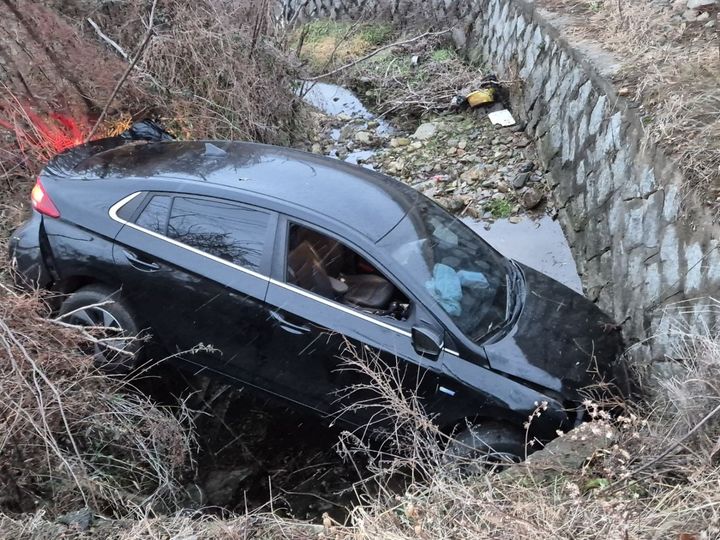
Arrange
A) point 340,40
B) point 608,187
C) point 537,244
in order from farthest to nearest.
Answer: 1. point 340,40
2. point 537,244
3. point 608,187

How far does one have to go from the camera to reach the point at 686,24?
5.62 metres

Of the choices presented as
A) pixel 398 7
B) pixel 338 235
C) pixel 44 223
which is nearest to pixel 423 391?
pixel 338 235

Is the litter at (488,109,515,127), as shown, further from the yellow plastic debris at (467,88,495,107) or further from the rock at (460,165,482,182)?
the rock at (460,165,482,182)

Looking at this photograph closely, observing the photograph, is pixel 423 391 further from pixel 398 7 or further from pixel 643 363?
pixel 398 7

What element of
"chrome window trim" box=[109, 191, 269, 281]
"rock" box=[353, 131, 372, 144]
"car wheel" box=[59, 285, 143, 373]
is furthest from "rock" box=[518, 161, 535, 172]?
"car wheel" box=[59, 285, 143, 373]

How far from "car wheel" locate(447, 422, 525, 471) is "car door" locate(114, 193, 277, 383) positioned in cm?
131

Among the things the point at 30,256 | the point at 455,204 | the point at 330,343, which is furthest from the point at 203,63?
the point at 330,343

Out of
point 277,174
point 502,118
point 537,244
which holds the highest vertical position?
point 277,174

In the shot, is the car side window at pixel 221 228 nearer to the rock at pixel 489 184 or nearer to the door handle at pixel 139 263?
the door handle at pixel 139 263

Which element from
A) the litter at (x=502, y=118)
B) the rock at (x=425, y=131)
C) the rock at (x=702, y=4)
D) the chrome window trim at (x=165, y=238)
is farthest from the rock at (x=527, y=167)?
the chrome window trim at (x=165, y=238)

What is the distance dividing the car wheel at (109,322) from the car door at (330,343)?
0.87 m

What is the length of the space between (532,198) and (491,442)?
3668mm

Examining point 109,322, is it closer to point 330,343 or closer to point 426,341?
point 330,343

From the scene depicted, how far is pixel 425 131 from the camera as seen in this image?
327 inches
